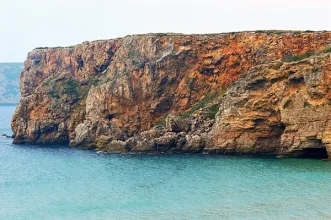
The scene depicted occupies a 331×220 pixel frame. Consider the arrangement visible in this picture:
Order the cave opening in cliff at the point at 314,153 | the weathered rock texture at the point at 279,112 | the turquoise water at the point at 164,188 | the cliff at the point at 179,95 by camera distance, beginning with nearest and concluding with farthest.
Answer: the turquoise water at the point at 164,188, the weathered rock texture at the point at 279,112, the cave opening in cliff at the point at 314,153, the cliff at the point at 179,95

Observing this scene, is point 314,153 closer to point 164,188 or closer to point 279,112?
point 279,112

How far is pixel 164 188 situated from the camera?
5600 centimetres

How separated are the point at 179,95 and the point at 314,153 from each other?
2517cm

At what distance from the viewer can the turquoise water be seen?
1831 inches

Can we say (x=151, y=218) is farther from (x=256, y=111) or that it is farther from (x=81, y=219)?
(x=256, y=111)

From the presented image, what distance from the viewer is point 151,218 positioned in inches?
1758

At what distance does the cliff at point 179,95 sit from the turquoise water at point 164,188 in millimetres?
4277

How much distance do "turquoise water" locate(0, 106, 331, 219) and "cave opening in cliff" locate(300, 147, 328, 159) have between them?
77.9 inches

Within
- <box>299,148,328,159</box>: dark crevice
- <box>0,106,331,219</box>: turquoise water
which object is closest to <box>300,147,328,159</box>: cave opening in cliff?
<box>299,148,328,159</box>: dark crevice

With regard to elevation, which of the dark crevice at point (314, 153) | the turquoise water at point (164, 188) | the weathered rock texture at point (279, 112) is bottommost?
the turquoise water at point (164, 188)

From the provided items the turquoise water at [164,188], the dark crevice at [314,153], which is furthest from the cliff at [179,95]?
the turquoise water at [164,188]

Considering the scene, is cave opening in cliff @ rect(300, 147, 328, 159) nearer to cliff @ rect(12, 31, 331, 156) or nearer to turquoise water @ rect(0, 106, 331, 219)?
cliff @ rect(12, 31, 331, 156)

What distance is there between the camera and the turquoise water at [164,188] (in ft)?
153

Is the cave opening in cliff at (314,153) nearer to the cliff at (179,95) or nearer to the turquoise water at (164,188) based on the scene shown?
the cliff at (179,95)
